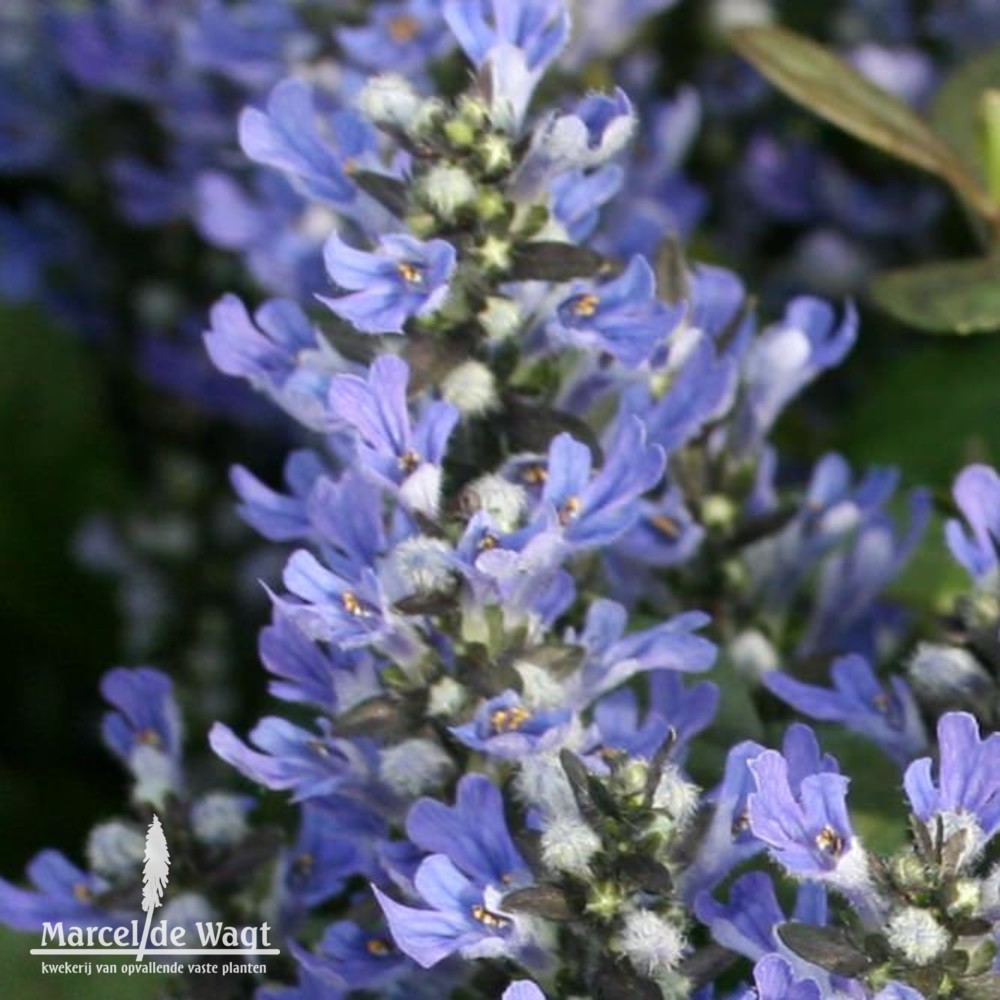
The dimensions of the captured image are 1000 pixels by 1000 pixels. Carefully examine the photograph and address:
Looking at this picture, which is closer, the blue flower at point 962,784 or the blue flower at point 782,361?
the blue flower at point 962,784

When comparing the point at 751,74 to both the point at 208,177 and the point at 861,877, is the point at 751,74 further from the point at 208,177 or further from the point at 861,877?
the point at 861,877

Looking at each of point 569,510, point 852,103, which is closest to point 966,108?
point 852,103

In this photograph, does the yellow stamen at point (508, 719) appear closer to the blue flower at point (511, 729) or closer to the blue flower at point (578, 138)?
the blue flower at point (511, 729)

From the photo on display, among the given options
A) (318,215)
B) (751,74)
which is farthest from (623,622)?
(751,74)

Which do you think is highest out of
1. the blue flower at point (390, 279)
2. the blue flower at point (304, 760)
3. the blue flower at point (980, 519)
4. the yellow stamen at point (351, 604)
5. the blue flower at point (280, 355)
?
the blue flower at point (390, 279)

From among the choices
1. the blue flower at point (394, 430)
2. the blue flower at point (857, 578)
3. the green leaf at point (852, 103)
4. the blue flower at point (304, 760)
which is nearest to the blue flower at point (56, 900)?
the blue flower at point (304, 760)

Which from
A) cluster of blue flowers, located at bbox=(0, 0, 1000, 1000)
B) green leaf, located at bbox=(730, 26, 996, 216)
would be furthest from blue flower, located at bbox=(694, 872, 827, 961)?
green leaf, located at bbox=(730, 26, 996, 216)
